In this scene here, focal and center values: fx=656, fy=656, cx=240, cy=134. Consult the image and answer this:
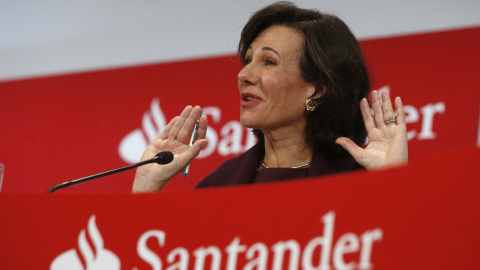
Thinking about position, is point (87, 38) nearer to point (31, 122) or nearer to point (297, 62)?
point (31, 122)

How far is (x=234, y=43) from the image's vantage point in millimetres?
2836

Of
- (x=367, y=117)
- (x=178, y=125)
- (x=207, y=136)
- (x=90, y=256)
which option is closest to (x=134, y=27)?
(x=207, y=136)

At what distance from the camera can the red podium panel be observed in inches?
25.4

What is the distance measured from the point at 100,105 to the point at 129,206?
7.88ft

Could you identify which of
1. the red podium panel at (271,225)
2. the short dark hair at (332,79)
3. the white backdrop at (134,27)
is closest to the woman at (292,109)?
the short dark hair at (332,79)

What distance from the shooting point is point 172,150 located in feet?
5.72

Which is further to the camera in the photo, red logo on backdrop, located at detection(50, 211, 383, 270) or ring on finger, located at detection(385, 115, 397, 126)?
ring on finger, located at detection(385, 115, 397, 126)

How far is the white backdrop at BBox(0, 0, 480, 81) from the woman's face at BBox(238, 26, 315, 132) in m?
0.85

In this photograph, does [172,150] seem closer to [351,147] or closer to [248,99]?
[248,99]

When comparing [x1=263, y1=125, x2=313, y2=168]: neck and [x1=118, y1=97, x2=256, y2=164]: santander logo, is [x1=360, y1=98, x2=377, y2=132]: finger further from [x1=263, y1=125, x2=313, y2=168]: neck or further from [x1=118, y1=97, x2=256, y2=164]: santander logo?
[x1=118, y1=97, x2=256, y2=164]: santander logo

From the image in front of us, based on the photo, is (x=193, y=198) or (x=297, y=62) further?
(x=297, y=62)

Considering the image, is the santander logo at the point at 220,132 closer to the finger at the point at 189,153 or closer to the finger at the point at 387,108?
the finger at the point at 387,108

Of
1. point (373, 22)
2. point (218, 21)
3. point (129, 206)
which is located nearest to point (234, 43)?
point (218, 21)

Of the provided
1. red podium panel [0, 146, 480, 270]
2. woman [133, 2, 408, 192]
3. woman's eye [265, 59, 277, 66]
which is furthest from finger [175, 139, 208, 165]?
red podium panel [0, 146, 480, 270]
